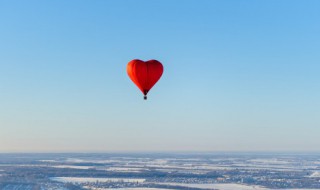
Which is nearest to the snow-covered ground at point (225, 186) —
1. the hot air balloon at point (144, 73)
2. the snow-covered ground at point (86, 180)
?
the snow-covered ground at point (86, 180)

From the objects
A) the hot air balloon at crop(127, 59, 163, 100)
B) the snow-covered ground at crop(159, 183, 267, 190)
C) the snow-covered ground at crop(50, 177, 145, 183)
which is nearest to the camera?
the hot air balloon at crop(127, 59, 163, 100)

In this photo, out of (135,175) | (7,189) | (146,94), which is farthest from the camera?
(135,175)

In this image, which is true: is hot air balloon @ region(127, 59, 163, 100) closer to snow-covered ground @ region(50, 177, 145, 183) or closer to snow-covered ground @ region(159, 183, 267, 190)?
snow-covered ground @ region(159, 183, 267, 190)

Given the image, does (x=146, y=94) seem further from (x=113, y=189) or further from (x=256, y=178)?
(x=256, y=178)

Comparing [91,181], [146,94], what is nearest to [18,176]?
[91,181]

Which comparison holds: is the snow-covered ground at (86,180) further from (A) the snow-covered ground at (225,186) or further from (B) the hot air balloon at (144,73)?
(B) the hot air balloon at (144,73)

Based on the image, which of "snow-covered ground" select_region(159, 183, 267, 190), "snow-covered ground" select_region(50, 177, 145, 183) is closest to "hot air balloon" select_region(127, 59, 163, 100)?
"snow-covered ground" select_region(159, 183, 267, 190)

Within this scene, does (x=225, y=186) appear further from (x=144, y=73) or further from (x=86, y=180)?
(x=144, y=73)

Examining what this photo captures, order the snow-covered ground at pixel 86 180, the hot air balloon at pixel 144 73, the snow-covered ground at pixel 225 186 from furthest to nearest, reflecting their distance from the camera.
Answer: the snow-covered ground at pixel 86 180
the snow-covered ground at pixel 225 186
the hot air balloon at pixel 144 73
